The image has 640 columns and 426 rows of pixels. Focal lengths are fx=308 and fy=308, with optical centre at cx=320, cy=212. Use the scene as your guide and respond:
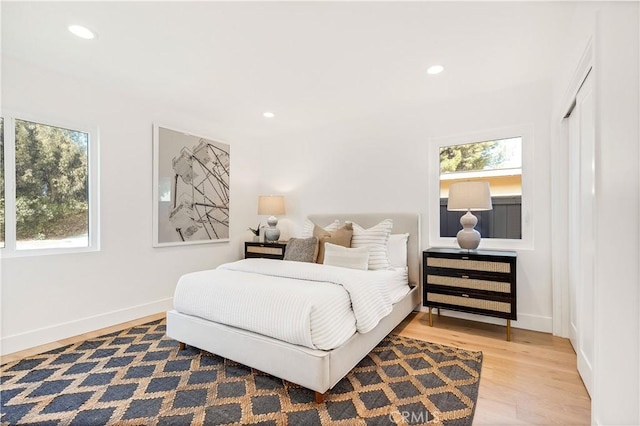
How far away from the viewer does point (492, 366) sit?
2279mm

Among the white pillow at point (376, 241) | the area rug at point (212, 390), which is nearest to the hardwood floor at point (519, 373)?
the area rug at point (212, 390)

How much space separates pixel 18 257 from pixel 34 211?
40 centimetres

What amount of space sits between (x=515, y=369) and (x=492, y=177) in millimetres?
1885

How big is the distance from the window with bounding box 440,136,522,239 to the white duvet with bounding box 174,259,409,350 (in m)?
1.37

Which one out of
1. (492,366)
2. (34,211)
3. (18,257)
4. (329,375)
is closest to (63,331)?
(18,257)

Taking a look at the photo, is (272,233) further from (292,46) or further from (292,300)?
(292,46)

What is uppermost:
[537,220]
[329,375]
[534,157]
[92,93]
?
[92,93]

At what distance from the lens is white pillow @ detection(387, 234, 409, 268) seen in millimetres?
3332

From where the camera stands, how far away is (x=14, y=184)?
255cm

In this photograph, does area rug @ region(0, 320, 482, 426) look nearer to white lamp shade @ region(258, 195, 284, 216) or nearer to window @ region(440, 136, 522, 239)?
window @ region(440, 136, 522, 239)

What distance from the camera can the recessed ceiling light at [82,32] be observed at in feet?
6.96

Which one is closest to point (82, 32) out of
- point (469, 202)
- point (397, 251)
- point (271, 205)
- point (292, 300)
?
point (292, 300)

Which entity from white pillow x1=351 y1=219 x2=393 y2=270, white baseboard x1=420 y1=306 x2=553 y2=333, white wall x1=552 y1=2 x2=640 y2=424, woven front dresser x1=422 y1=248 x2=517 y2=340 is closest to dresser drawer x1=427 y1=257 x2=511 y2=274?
woven front dresser x1=422 y1=248 x2=517 y2=340

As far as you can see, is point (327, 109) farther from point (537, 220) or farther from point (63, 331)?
point (63, 331)
